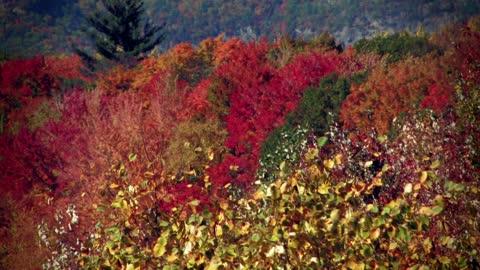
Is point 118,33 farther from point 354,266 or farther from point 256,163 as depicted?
point 354,266

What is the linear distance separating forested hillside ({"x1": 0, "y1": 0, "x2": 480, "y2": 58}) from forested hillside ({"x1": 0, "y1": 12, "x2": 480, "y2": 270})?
8287cm

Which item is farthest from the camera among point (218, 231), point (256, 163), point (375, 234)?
point (256, 163)

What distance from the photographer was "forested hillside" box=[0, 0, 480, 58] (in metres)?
153

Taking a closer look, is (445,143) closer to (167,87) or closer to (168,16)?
(167,87)

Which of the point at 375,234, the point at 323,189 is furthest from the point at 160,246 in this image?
the point at 375,234

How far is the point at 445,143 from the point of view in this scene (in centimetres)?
1617

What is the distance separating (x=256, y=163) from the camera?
32.6 m

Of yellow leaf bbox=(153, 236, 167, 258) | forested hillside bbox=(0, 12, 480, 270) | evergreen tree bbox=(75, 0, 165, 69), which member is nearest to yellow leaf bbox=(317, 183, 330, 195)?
forested hillside bbox=(0, 12, 480, 270)

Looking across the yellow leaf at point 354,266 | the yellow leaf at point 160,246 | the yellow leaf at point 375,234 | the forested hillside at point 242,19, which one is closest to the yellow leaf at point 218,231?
the yellow leaf at point 160,246

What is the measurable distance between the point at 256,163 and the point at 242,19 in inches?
6360

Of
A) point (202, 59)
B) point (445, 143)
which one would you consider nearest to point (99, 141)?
point (445, 143)

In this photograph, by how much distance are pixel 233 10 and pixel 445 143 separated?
178875 millimetres

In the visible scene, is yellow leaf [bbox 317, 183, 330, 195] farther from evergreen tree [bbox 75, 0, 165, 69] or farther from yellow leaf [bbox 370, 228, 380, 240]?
evergreen tree [bbox 75, 0, 165, 69]

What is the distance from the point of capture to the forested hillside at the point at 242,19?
153 meters
